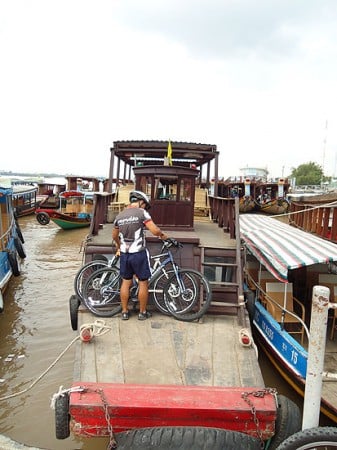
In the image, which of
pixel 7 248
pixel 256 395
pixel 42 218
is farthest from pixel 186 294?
pixel 42 218

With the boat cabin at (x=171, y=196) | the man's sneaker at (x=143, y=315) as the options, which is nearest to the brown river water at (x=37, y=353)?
the man's sneaker at (x=143, y=315)

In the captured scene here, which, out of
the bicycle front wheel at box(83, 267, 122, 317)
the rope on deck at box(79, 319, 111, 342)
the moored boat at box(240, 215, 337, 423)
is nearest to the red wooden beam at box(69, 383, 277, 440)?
the rope on deck at box(79, 319, 111, 342)

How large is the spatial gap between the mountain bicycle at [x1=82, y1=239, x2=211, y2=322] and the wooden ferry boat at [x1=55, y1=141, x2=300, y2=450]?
0.17 m

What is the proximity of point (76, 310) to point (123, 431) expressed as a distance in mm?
2640

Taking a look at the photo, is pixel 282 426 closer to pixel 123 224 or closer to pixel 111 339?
pixel 111 339

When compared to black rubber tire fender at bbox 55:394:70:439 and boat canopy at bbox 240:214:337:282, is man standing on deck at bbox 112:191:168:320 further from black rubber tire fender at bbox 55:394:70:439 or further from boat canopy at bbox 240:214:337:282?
boat canopy at bbox 240:214:337:282

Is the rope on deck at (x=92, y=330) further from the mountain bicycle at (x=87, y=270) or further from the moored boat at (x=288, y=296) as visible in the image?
the moored boat at (x=288, y=296)

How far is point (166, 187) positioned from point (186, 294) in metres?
3.56

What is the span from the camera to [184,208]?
27.3 feet

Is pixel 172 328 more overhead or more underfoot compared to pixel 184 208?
more underfoot

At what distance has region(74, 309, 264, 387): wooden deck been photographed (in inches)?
158

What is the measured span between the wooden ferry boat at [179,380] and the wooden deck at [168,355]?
0.5 inches

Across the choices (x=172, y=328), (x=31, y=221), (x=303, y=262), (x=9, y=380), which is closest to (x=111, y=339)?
(x=172, y=328)

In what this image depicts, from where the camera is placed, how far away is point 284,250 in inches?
261
